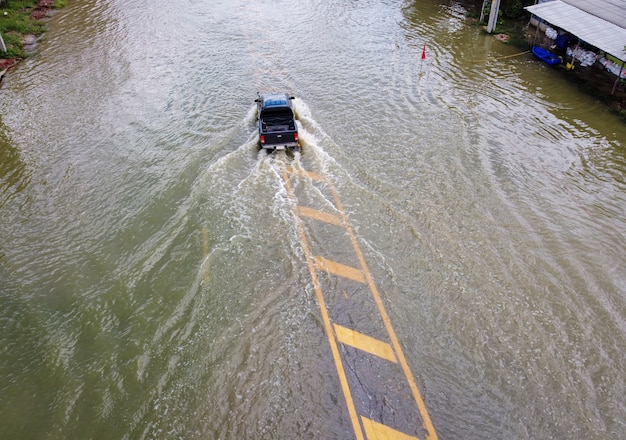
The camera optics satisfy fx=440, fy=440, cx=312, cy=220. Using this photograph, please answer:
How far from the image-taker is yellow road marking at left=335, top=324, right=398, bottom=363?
10.6m

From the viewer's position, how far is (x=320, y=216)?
48.5ft

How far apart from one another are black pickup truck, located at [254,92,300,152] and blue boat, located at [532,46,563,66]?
50.9 feet

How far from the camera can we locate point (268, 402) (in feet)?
32.0

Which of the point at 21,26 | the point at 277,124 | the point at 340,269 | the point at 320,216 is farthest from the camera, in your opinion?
the point at 21,26

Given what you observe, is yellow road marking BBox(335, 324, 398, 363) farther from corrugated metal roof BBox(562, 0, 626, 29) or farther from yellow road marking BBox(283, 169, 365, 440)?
corrugated metal roof BBox(562, 0, 626, 29)

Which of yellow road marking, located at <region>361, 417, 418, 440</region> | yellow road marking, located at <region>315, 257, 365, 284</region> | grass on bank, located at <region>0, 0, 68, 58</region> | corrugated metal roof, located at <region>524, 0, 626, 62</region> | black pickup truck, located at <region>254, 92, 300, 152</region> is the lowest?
yellow road marking, located at <region>361, 417, 418, 440</region>

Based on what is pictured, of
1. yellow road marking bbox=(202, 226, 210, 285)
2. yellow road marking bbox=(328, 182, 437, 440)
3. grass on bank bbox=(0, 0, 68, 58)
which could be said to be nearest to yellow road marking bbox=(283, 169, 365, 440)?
yellow road marking bbox=(328, 182, 437, 440)

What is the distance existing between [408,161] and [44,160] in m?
A: 14.6

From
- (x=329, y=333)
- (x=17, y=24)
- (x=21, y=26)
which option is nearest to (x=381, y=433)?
(x=329, y=333)

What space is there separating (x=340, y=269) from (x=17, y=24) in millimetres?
30263

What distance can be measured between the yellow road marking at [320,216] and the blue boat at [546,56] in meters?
17.8

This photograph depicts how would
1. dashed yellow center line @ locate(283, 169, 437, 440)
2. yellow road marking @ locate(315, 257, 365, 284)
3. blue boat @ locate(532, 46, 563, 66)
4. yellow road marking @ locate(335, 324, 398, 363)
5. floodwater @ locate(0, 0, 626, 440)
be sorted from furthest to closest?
blue boat @ locate(532, 46, 563, 66), yellow road marking @ locate(315, 257, 365, 284), yellow road marking @ locate(335, 324, 398, 363), floodwater @ locate(0, 0, 626, 440), dashed yellow center line @ locate(283, 169, 437, 440)

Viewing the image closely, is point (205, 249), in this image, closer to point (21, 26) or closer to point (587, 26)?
point (587, 26)

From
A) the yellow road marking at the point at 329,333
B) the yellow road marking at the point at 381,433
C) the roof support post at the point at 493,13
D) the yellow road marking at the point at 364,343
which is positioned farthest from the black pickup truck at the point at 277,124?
the roof support post at the point at 493,13
